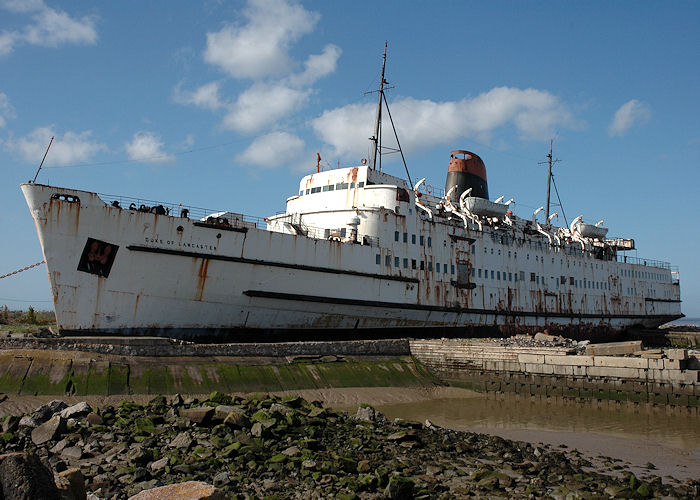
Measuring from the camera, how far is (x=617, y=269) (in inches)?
1558

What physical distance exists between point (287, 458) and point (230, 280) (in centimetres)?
1066

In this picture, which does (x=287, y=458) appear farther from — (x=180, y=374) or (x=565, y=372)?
(x=565, y=372)

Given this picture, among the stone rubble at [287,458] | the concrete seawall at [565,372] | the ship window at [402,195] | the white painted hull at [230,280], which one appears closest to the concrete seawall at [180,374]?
the concrete seawall at [565,372]

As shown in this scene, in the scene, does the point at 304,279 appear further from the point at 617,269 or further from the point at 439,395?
the point at 617,269

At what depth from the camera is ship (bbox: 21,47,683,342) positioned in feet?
54.5

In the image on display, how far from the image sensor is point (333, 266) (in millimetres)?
21312

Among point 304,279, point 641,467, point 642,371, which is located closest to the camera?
point 641,467

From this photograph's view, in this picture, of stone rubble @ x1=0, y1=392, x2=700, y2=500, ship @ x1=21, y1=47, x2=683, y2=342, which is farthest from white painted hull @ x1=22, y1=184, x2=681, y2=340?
stone rubble @ x1=0, y1=392, x2=700, y2=500

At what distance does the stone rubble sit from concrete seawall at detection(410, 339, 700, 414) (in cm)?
676

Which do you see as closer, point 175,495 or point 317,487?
point 175,495

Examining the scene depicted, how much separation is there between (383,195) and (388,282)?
13.4ft

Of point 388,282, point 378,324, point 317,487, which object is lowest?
point 317,487

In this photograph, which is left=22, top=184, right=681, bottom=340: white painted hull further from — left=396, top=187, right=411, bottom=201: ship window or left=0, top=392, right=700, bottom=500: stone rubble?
left=0, top=392, right=700, bottom=500: stone rubble

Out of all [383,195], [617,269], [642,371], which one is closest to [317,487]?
[642,371]
